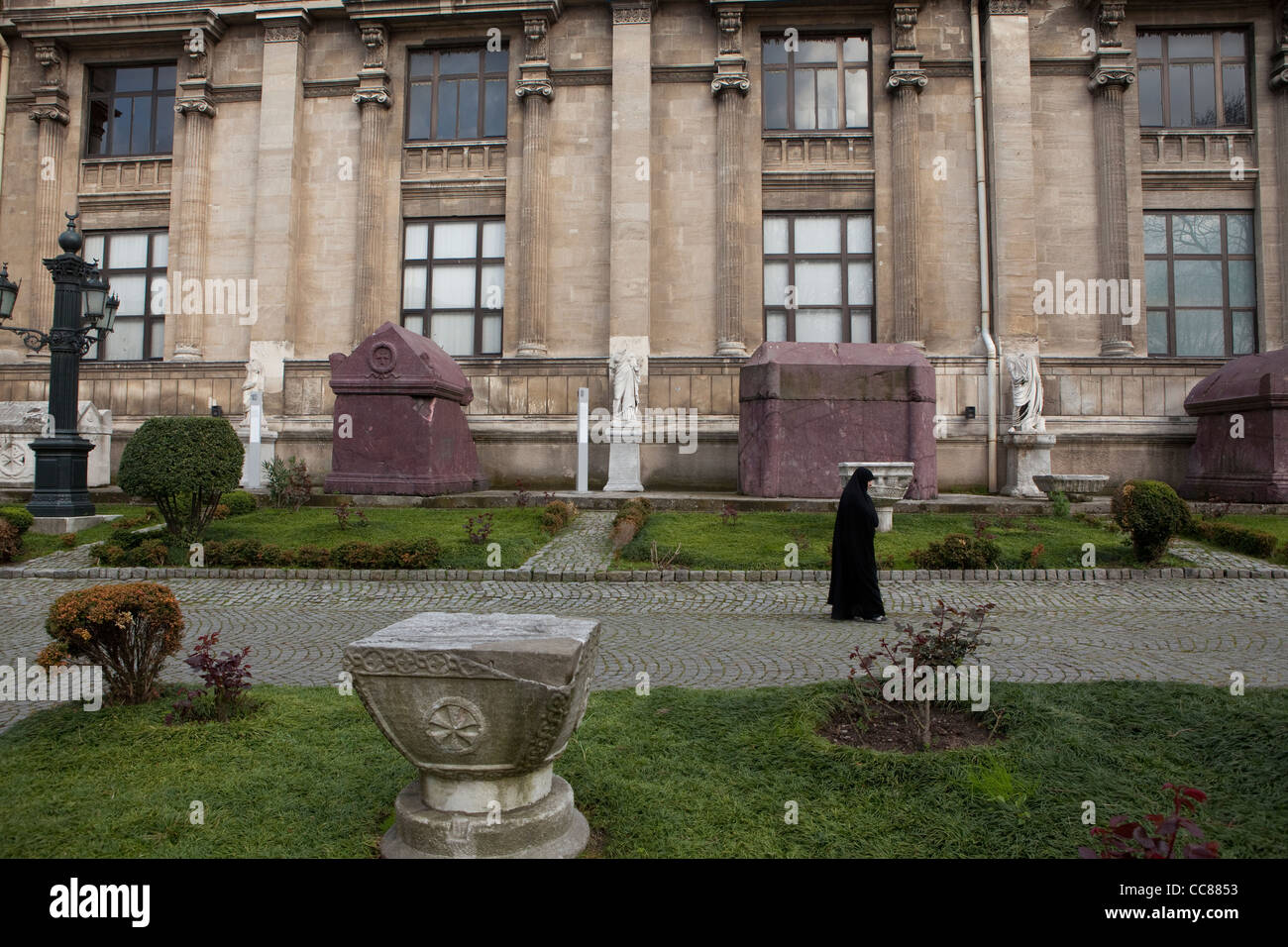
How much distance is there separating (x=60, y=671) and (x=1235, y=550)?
540 inches

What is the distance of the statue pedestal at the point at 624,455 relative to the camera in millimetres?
17766

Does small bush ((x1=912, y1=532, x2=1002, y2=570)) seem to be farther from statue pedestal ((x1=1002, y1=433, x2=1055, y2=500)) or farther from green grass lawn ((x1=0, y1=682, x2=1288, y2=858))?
statue pedestal ((x1=1002, y1=433, x2=1055, y2=500))

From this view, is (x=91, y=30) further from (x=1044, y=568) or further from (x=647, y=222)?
(x=1044, y=568)

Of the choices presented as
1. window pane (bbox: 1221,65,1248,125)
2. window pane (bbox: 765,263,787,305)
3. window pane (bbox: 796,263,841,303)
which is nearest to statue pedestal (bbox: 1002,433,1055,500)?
window pane (bbox: 796,263,841,303)

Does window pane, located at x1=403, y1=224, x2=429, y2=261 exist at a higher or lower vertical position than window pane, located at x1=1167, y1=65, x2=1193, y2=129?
lower

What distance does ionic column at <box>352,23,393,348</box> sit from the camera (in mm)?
20531

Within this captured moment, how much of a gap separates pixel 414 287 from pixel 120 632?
57.8 feet

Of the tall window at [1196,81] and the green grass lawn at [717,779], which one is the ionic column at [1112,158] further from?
the green grass lawn at [717,779]

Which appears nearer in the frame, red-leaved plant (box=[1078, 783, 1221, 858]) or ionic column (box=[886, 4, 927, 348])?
red-leaved plant (box=[1078, 783, 1221, 858])

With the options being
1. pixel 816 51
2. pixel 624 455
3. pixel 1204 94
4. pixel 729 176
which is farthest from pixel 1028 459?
pixel 816 51

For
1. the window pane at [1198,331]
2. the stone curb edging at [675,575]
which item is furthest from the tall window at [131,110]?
the window pane at [1198,331]

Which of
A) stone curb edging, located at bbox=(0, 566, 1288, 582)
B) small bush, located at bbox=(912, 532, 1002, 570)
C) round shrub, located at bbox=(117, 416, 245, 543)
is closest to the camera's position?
stone curb edging, located at bbox=(0, 566, 1288, 582)

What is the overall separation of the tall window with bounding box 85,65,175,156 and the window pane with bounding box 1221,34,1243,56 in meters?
27.1

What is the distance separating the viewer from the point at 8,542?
11.1 m
